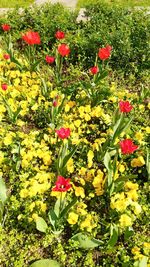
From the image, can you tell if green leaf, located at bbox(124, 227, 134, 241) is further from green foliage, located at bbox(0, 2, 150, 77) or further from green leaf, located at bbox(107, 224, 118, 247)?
green foliage, located at bbox(0, 2, 150, 77)

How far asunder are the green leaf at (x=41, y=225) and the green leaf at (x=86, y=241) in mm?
258

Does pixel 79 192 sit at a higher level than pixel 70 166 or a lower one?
lower

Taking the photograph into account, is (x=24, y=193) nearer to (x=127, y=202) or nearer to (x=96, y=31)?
(x=127, y=202)

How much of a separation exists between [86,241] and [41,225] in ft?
1.34

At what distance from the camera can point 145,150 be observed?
398 cm

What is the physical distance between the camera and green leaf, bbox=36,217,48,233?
3.26 meters

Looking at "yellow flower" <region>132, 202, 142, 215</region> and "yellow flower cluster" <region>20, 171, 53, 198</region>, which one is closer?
"yellow flower" <region>132, 202, 142, 215</region>

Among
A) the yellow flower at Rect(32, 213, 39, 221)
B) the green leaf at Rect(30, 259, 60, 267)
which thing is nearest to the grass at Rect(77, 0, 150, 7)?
the yellow flower at Rect(32, 213, 39, 221)

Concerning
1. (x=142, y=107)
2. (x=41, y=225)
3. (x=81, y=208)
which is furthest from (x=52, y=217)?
(x=142, y=107)

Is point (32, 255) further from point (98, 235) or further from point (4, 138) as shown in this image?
point (4, 138)

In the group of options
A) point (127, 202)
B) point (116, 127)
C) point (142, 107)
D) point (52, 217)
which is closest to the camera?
point (52, 217)

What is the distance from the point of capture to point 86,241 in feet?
10.5

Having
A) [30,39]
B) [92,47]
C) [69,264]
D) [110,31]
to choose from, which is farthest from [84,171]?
[110,31]

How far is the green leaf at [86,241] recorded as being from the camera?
3197 millimetres
